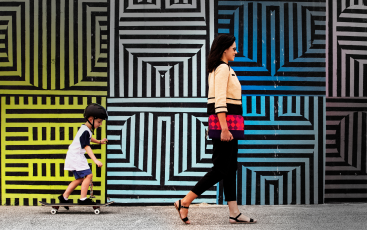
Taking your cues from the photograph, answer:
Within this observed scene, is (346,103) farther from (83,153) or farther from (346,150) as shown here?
(83,153)

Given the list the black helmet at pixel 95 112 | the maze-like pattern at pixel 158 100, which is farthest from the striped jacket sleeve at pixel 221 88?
the black helmet at pixel 95 112

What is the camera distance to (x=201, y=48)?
4590 millimetres

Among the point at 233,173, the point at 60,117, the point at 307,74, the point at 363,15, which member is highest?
the point at 363,15

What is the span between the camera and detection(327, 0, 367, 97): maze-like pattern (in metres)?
4.64

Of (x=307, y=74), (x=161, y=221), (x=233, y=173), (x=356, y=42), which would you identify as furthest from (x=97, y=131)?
(x=356, y=42)

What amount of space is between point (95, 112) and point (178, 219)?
1.51 meters

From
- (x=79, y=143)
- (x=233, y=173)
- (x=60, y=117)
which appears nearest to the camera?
(x=233, y=173)

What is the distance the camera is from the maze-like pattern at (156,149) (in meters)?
4.52

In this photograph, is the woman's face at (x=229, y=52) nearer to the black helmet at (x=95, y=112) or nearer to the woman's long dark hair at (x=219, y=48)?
the woman's long dark hair at (x=219, y=48)

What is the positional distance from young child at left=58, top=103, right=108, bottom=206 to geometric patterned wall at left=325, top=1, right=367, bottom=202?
9.38ft

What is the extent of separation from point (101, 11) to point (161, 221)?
2.66m

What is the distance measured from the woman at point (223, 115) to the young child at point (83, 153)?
1.18 meters

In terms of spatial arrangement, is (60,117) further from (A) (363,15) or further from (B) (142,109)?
(A) (363,15)

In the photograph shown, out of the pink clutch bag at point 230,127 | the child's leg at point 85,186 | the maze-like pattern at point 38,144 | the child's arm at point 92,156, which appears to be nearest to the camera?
the pink clutch bag at point 230,127
